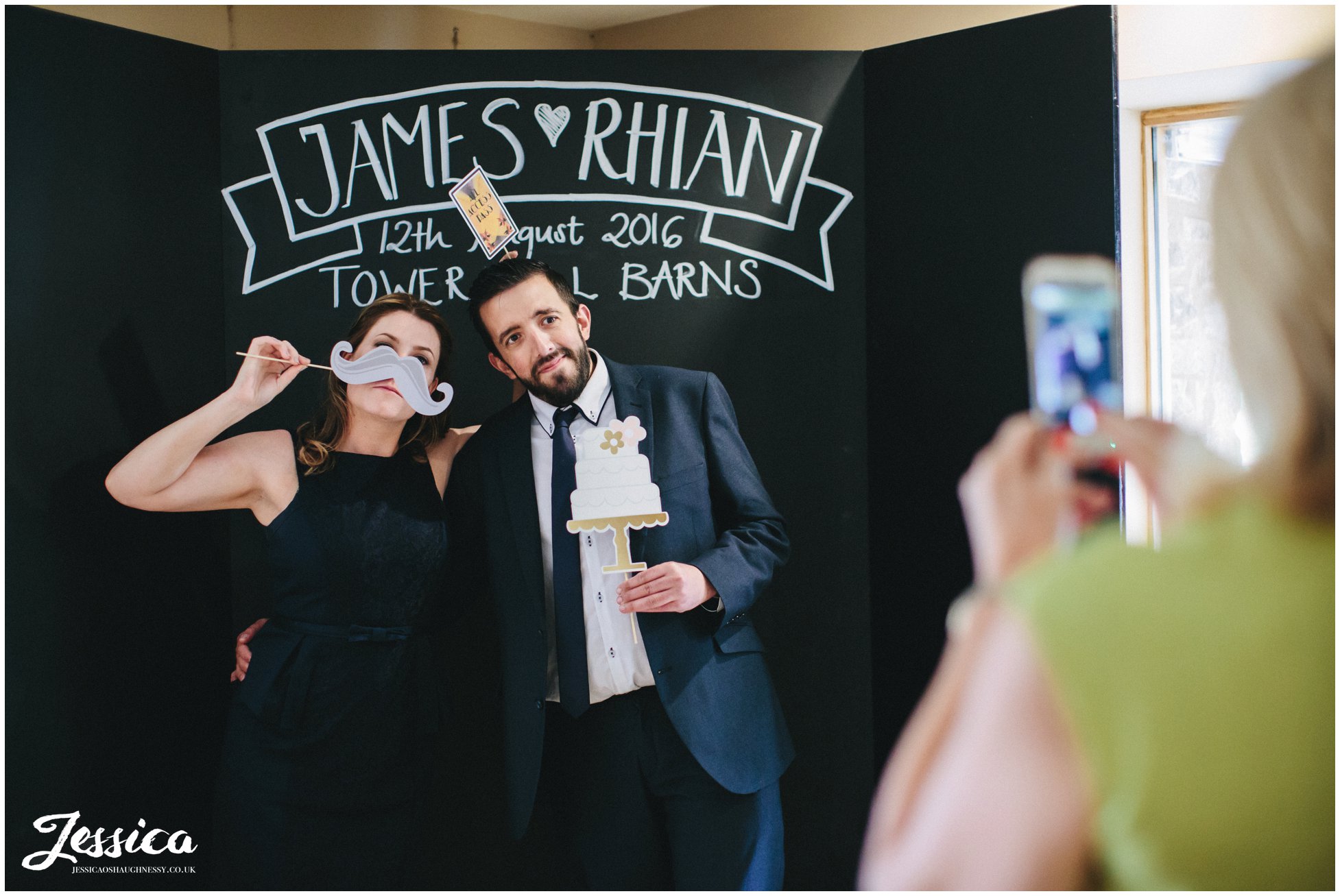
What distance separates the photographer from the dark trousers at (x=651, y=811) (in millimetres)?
2295

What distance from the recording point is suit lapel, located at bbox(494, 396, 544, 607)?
7.54 feet

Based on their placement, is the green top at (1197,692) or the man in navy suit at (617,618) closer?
the green top at (1197,692)

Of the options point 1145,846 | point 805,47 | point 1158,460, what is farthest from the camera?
point 805,47

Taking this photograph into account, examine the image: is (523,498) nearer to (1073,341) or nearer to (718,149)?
(718,149)

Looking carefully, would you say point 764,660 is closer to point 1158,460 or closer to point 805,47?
point 1158,460

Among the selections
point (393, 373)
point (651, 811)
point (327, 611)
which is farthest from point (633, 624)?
point (393, 373)

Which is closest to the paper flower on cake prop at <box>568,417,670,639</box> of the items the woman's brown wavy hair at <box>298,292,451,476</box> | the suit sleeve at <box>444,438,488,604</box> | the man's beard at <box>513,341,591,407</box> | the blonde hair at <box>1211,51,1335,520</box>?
the man's beard at <box>513,341,591,407</box>

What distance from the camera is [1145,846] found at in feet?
3.48

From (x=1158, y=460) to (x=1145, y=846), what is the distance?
2.58 ft

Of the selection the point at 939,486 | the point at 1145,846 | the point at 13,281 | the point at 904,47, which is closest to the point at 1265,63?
the point at 904,47

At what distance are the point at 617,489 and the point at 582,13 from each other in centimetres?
230

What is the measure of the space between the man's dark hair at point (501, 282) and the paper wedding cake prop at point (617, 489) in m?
0.34

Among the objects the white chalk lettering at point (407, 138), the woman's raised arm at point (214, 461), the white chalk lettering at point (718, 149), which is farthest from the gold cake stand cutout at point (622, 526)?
the white chalk lettering at point (407, 138)

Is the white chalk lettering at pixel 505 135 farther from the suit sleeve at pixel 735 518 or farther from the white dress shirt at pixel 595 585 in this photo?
the suit sleeve at pixel 735 518
